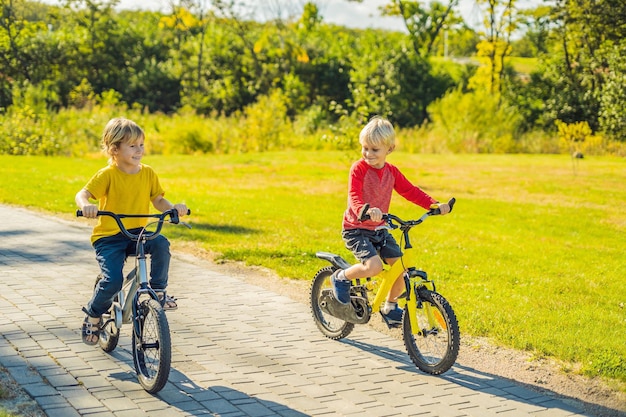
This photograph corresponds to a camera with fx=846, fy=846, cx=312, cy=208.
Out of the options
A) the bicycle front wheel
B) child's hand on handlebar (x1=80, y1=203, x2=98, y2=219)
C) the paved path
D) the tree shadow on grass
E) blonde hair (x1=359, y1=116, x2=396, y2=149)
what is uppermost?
blonde hair (x1=359, y1=116, x2=396, y2=149)

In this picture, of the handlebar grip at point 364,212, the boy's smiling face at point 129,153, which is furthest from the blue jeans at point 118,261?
the handlebar grip at point 364,212

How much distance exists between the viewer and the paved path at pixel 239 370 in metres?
4.99

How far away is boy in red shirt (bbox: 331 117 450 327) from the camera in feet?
19.2

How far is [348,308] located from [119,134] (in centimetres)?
214

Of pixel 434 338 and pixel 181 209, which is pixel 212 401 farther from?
pixel 434 338

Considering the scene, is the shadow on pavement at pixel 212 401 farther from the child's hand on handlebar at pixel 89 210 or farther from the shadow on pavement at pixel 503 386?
the shadow on pavement at pixel 503 386

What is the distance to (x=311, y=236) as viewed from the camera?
39.8ft

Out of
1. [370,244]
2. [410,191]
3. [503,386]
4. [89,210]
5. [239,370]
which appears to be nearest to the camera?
[89,210]

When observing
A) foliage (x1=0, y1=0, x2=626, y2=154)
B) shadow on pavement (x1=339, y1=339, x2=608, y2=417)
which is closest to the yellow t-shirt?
shadow on pavement (x1=339, y1=339, x2=608, y2=417)

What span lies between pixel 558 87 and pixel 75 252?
3336 cm

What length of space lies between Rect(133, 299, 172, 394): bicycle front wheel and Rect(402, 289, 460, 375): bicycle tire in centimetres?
174

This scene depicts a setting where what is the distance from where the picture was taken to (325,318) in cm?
680

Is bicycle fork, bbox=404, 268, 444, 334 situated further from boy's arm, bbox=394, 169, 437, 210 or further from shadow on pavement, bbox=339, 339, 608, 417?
boy's arm, bbox=394, 169, 437, 210

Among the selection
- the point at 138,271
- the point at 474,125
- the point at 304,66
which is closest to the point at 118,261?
the point at 138,271
